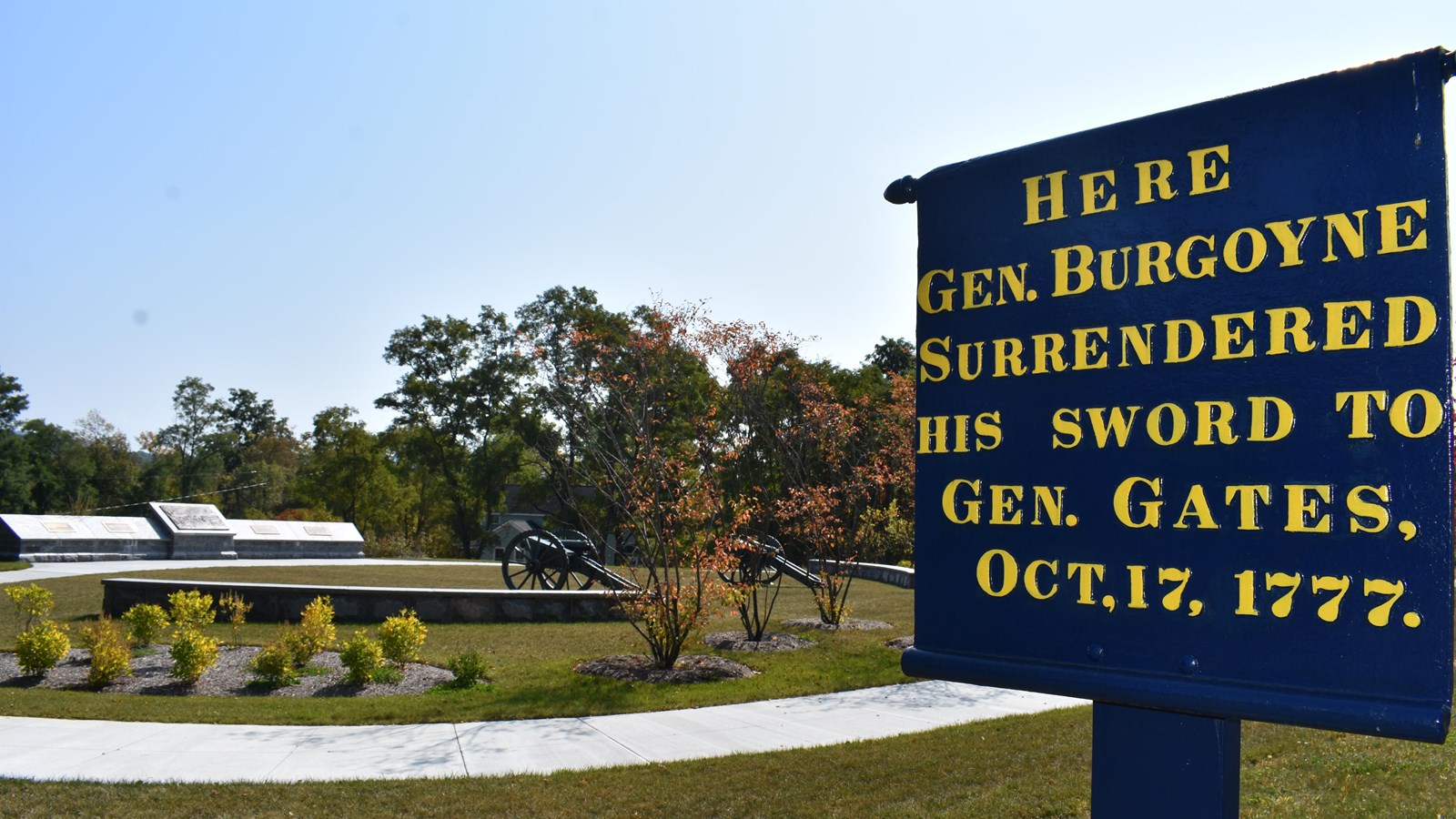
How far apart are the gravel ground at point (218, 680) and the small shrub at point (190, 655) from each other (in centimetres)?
11

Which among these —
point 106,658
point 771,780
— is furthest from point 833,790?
point 106,658

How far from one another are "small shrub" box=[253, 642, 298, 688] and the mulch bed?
115 inches

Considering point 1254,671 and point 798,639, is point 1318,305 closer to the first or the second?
point 1254,671

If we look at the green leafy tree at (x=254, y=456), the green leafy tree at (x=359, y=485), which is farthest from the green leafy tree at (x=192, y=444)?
the green leafy tree at (x=359, y=485)

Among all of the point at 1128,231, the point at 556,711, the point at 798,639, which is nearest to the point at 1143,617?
the point at 1128,231

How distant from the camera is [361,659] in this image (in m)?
9.91

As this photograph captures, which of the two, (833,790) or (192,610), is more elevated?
(192,610)

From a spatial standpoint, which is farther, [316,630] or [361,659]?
[316,630]

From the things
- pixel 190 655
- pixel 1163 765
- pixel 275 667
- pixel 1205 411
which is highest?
pixel 1205 411

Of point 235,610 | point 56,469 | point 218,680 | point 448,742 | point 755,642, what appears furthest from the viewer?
point 56,469

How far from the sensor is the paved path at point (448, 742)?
669 centimetres

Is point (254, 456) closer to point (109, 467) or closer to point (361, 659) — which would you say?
point (109, 467)

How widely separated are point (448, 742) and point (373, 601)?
8190mm

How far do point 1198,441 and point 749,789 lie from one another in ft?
14.6
